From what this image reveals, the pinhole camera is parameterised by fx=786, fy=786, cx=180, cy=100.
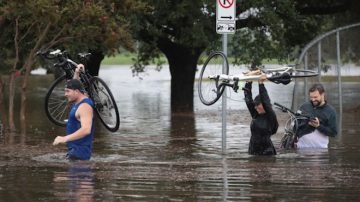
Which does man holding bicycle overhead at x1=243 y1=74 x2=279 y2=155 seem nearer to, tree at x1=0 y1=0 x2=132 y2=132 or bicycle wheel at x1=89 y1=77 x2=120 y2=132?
bicycle wheel at x1=89 y1=77 x2=120 y2=132

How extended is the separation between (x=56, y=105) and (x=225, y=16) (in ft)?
10.5

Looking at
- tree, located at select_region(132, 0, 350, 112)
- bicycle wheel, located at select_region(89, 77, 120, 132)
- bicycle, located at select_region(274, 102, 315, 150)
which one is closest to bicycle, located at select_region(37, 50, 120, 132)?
bicycle wheel, located at select_region(89, 77, 120, 132)

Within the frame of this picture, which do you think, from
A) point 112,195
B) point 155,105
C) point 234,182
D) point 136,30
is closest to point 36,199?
point 112,195

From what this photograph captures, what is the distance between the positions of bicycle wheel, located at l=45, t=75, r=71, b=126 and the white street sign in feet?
8.78

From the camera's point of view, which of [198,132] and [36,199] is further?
[198,132]

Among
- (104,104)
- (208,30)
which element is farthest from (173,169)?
(208,30)

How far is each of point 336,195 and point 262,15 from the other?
13.3 m

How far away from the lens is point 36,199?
26.0 feet

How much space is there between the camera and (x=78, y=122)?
9.71m

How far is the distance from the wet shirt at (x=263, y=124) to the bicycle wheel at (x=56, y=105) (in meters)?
3.04

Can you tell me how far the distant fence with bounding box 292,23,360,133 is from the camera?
16703 millimetres

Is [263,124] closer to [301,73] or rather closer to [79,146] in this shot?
[301,73]

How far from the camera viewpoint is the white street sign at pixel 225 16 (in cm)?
1185

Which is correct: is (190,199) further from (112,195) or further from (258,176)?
(258,176)
